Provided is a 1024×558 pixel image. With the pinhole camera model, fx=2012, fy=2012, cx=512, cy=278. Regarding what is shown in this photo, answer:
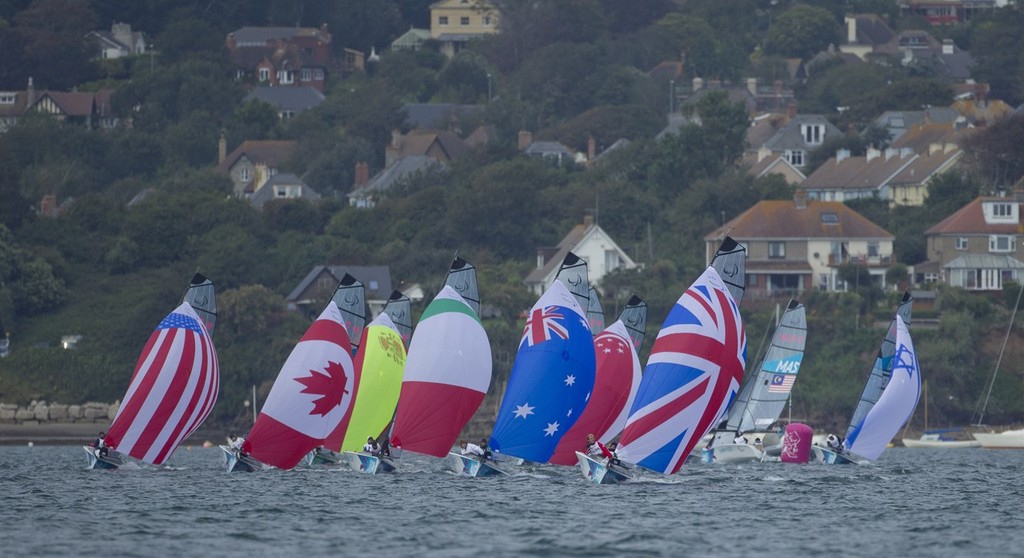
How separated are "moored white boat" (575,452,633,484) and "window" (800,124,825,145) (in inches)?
3178

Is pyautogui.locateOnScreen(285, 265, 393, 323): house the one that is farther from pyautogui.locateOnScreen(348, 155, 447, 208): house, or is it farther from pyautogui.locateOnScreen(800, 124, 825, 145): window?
pyautogui.locateOnScreen(800, 124, 825, 145): window

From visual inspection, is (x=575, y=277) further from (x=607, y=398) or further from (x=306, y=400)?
(x=306, y=400)

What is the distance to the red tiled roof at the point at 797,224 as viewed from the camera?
291 feet

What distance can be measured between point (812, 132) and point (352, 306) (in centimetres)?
7429

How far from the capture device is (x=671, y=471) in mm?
40500

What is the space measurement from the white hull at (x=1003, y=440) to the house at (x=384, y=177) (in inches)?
1698

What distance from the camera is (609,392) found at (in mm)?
45594

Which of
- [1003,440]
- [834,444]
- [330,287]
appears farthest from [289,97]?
[834,444]

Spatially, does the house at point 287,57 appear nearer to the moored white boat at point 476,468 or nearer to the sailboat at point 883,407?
the sailboat at point 883,407

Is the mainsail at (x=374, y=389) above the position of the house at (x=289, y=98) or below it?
→ below

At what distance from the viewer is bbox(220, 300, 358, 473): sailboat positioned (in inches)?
1758

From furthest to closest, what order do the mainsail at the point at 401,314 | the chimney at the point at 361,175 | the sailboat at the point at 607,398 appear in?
the chimney at the point at 361,175
the mainsail at the point at 401,314
the sailboat at the point at 607,398

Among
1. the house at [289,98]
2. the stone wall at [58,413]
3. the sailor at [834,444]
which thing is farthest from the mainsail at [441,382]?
the house at [289,98]

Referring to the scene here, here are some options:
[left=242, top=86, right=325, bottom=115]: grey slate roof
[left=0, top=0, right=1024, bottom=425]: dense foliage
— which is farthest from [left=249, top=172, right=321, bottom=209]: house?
[left=242, top=86, right=325, bottom=115]: grey slate roof
